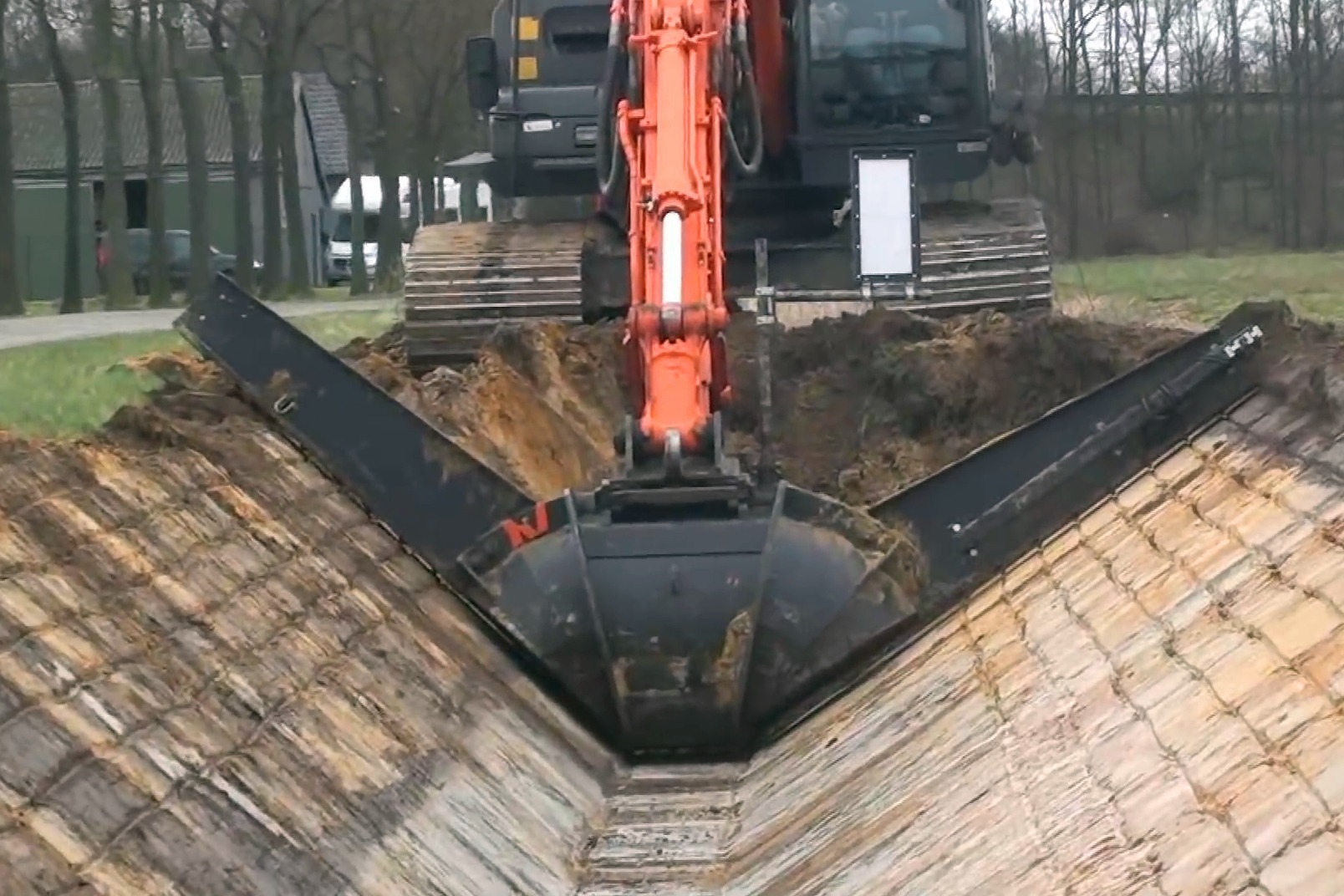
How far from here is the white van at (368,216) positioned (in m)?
54.6

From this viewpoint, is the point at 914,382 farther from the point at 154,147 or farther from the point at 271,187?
the point at 271,187

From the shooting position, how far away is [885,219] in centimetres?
1105

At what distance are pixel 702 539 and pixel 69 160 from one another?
28.8 meters

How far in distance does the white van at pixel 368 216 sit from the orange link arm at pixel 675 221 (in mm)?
39271

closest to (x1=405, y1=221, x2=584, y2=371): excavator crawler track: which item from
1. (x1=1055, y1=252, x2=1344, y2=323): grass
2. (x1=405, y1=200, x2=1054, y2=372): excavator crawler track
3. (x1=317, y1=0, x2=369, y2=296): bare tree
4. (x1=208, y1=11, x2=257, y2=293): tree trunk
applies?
(x1=405, y1=200, x2=1054, y2=372): excavator crawler track

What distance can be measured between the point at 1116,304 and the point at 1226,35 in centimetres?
3781

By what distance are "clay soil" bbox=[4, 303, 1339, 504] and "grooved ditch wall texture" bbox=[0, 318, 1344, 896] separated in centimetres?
284

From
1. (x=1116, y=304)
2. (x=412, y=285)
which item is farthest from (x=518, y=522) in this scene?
(x=1116, y=304)

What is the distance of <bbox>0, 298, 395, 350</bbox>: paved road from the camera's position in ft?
64.2

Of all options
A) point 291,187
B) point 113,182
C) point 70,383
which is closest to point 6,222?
point 113,182

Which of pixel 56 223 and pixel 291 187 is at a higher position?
pixel 56 223

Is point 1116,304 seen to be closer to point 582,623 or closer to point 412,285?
point 412,285

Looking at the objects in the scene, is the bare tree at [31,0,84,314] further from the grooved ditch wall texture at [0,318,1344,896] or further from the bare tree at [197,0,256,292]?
the grooved ditch wall texture at [0,318,1344,896]

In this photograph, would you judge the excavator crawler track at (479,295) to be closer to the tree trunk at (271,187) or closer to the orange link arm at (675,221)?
the orange link arm at (675,221)
